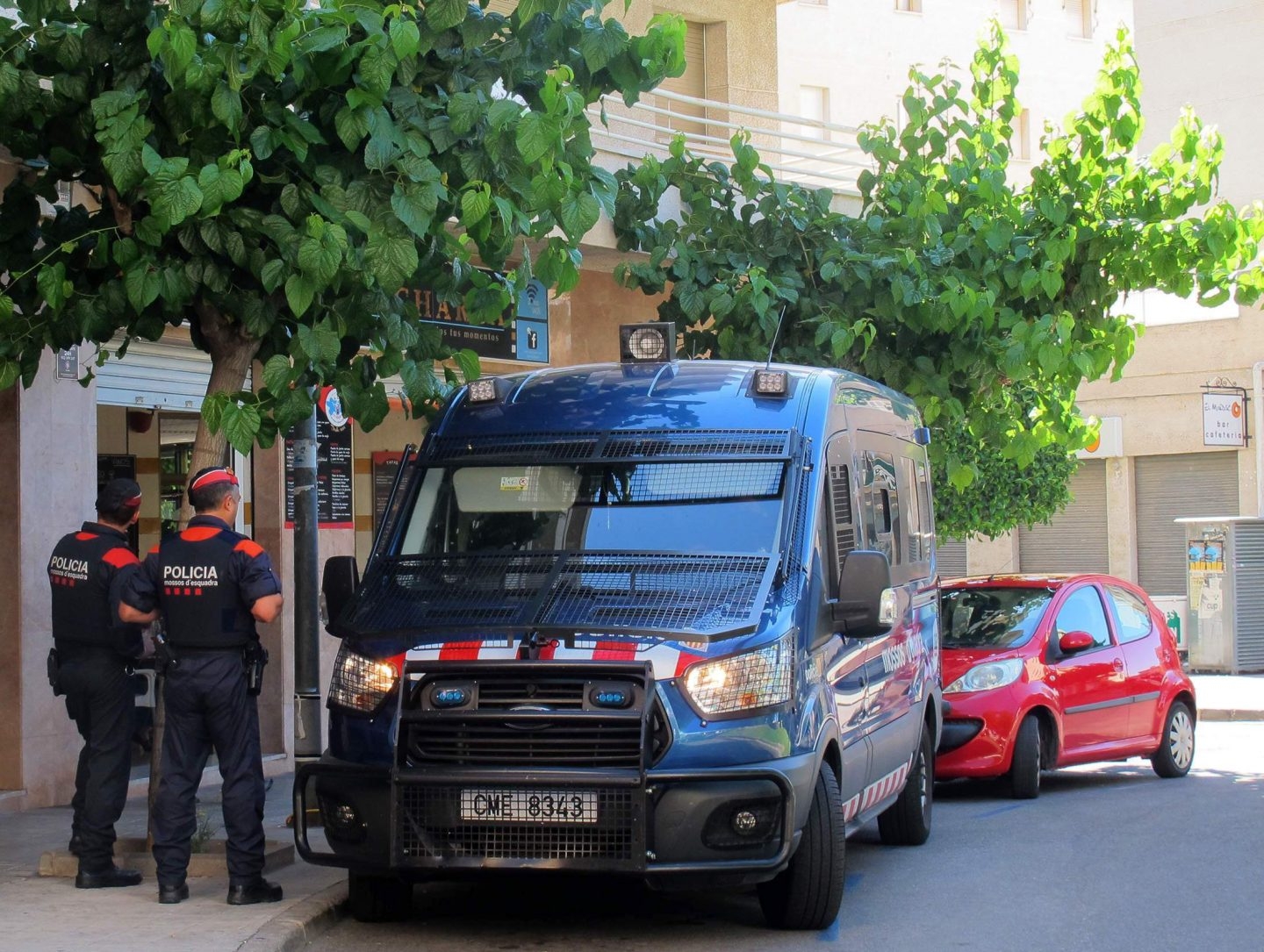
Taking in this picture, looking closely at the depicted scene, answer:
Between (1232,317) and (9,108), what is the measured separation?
84.8 feet

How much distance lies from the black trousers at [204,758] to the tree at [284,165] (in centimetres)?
105

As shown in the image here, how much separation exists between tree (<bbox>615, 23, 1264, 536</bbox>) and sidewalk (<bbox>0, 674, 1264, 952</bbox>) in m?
5.70

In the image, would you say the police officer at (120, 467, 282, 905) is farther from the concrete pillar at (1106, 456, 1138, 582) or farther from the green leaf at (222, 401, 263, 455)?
the concrete pillar at (1106, 456, 1138, 582)

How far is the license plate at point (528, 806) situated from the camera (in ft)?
22.2

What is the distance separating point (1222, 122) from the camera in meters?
31.9

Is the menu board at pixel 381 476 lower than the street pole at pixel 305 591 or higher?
higher

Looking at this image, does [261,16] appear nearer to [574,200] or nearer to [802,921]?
[574,200]

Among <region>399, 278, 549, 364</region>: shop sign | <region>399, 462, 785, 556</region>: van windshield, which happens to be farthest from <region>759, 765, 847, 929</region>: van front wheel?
<region>399, 278, 549, 364</region>: shop sign

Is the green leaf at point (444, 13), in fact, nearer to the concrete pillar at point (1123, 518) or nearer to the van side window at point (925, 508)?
the van side window at point (925, 508)

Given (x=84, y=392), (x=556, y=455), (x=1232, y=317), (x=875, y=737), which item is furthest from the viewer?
(x=1232, y=317)

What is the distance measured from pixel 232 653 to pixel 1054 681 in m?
6.48

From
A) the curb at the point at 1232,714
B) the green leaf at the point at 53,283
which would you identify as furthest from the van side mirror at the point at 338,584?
the curb at the point at 1232,714

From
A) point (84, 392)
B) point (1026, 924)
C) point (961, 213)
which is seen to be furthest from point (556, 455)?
point (961, 213)

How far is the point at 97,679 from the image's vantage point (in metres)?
8.23
